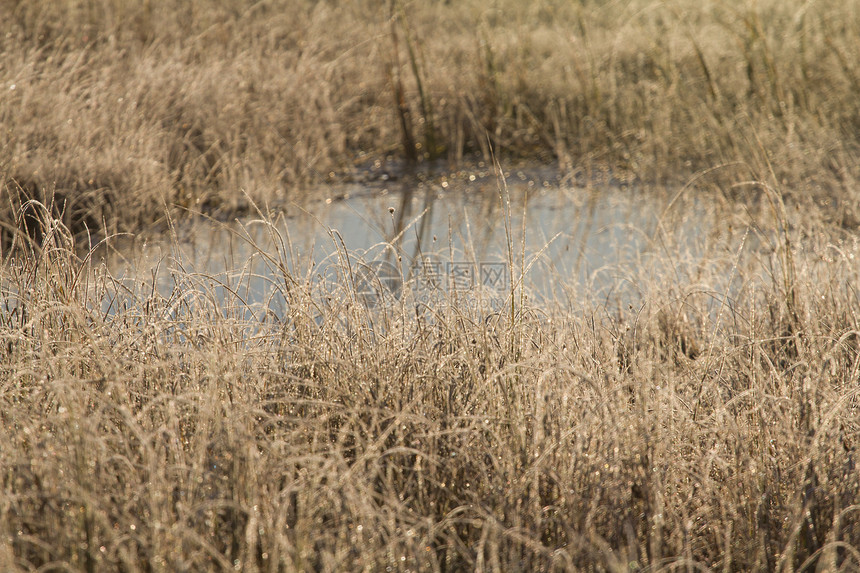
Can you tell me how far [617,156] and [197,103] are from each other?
2.23m

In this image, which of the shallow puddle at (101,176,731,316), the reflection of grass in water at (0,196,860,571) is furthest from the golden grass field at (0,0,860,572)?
the shallow puddle at (101,176,731,316)

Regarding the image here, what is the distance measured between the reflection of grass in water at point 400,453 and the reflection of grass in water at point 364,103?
1664mm

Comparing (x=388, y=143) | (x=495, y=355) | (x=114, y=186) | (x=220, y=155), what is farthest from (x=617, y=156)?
(x=495, y=355)

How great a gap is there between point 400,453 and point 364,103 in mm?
3867

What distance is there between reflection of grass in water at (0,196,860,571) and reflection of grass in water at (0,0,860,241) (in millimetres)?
1664

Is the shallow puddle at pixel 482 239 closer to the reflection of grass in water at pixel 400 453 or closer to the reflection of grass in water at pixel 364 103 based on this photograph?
the reflection of grass in water at pixel 364 103

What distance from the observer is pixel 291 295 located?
208cm

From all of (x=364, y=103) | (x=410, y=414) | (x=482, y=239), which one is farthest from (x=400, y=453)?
(x=364, y=103)

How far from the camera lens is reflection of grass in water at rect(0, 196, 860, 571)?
1.40 m

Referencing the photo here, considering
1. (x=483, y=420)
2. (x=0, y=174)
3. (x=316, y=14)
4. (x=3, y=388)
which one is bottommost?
(x=483, y=420)

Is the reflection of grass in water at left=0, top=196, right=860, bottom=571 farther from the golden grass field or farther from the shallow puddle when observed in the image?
the shallow puddle

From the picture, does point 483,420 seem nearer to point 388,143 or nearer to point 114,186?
point 114,186

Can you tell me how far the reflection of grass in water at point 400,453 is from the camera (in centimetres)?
140

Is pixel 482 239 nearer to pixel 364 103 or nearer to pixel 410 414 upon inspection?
pixel 410 414
